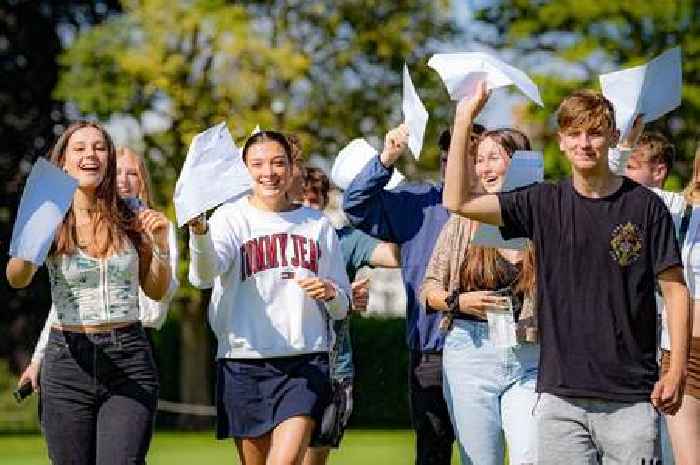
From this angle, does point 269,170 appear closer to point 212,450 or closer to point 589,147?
point 589,147

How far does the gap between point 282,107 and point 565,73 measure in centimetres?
541

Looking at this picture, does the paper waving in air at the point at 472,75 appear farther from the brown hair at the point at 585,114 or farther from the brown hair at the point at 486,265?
the brown hair at the point at 486,265

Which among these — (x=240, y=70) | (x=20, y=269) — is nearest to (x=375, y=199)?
(x=20, y=269)

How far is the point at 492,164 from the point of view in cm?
876

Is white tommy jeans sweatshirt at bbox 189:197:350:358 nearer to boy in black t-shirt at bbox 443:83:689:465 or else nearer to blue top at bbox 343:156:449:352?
blue top at bbox 343:156:449:352

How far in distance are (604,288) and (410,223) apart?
2.51 m

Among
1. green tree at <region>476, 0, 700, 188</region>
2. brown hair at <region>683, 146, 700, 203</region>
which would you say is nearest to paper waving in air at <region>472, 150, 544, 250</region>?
brown hair at <region>683, 146, 700, 203</region>

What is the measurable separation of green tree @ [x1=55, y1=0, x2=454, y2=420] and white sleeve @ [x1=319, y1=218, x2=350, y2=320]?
22.9m

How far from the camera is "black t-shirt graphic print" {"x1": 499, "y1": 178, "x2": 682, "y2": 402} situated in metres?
6.84

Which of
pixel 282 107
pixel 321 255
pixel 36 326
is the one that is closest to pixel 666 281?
pixel 321 255

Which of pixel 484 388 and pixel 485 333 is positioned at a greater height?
pixel 485 333

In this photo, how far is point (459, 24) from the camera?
3547 cm

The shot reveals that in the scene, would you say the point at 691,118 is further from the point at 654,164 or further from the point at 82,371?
the point at 82,371

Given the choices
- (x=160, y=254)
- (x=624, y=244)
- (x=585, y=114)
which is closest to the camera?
(x=624, y=244)
